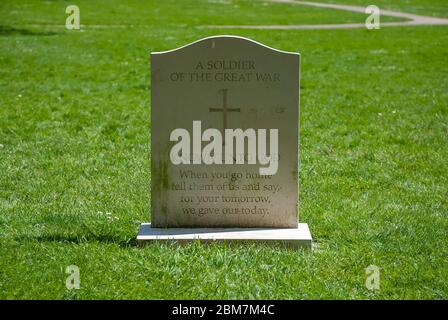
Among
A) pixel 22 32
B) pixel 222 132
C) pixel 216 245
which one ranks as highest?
pixel 222 132

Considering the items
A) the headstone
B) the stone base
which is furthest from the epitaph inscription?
the stone base

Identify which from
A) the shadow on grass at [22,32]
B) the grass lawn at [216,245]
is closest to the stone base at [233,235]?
the grass lawn at [216,245]

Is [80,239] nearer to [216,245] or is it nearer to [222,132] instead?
[216,245]

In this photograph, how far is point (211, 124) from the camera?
6262 millimetres

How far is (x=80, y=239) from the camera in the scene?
6137 mm

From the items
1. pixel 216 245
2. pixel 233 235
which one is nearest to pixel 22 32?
pixel 233 235

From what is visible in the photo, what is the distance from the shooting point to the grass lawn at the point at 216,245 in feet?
17.7

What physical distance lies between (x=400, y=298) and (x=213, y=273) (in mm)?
1201

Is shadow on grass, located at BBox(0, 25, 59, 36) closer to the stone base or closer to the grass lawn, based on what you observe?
the grass lawn

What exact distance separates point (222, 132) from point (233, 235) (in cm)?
78

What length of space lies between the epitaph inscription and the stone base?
0.39 feet

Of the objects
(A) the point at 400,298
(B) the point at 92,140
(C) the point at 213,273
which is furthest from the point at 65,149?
(A) the point at 400,298

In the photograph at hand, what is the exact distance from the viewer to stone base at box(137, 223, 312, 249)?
19.9 ft
